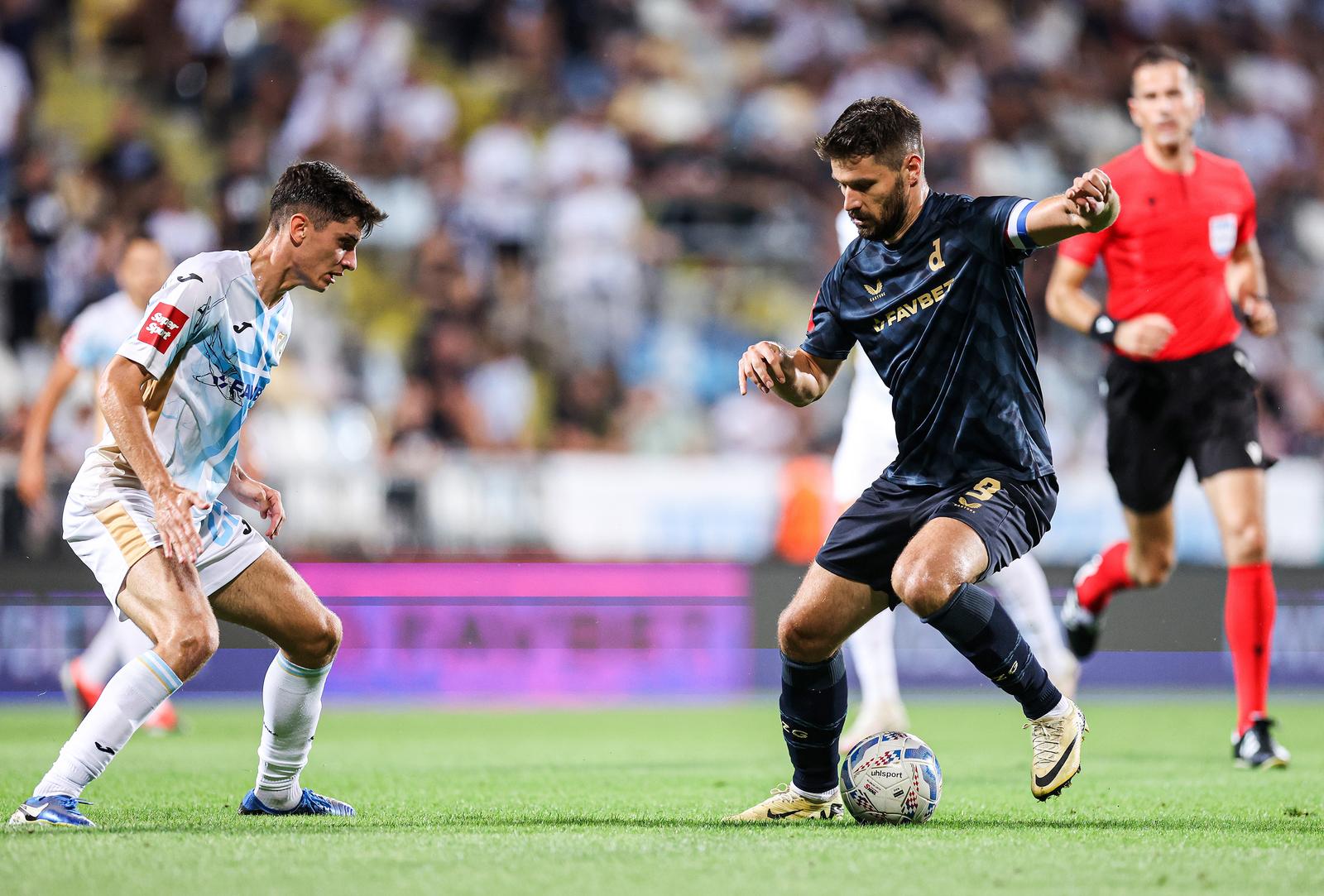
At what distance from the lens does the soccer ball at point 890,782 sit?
18.0ft

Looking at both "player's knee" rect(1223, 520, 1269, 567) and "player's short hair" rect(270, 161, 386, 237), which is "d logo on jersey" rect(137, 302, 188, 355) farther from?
"player's knee" rect(1223, 520, 1269, 567)

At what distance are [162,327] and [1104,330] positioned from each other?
445 centimetres

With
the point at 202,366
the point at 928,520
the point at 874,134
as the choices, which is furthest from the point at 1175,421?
the point at 202,366

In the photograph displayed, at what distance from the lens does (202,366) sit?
545 centimetres

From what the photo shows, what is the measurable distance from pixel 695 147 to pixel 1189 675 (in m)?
6.83

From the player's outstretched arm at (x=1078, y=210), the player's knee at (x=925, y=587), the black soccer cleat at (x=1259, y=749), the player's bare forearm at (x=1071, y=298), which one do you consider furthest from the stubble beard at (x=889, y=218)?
the black soccer cleat at (x=1259, y=749)

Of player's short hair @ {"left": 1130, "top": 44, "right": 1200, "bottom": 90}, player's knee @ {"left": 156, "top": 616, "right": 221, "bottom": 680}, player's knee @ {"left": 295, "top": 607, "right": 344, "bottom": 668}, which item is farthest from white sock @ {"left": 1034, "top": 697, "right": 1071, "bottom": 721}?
player's short hair @ {"left": 1130, "top": 44, "right": 1200, "bottom": 90}

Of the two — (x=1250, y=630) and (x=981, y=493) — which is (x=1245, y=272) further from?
(x=981, y=493)

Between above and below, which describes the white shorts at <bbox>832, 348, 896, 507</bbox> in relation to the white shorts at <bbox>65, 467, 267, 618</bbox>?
above

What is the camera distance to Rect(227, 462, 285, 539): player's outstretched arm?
5910 mm

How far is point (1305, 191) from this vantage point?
58.5ft

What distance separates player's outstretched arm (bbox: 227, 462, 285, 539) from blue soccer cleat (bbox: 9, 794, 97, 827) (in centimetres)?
115

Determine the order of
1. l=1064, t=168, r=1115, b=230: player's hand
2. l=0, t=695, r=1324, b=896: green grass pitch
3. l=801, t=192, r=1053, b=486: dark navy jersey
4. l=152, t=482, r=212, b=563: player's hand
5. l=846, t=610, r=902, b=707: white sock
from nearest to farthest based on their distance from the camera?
l=0, t=695, r=1324, b=896: green grass pitch < l=1064, t=168, r=1115, b=230: player's hand < l=152, t=482, r=212, b=563: player's hand < l=801, t=192, r=1053, b=486: dark navy jersey < l=846, t=610, r=902, b=707: white sock

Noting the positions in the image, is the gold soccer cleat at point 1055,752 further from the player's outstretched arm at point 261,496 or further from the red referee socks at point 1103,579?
the red referee socks at point 1103,579
